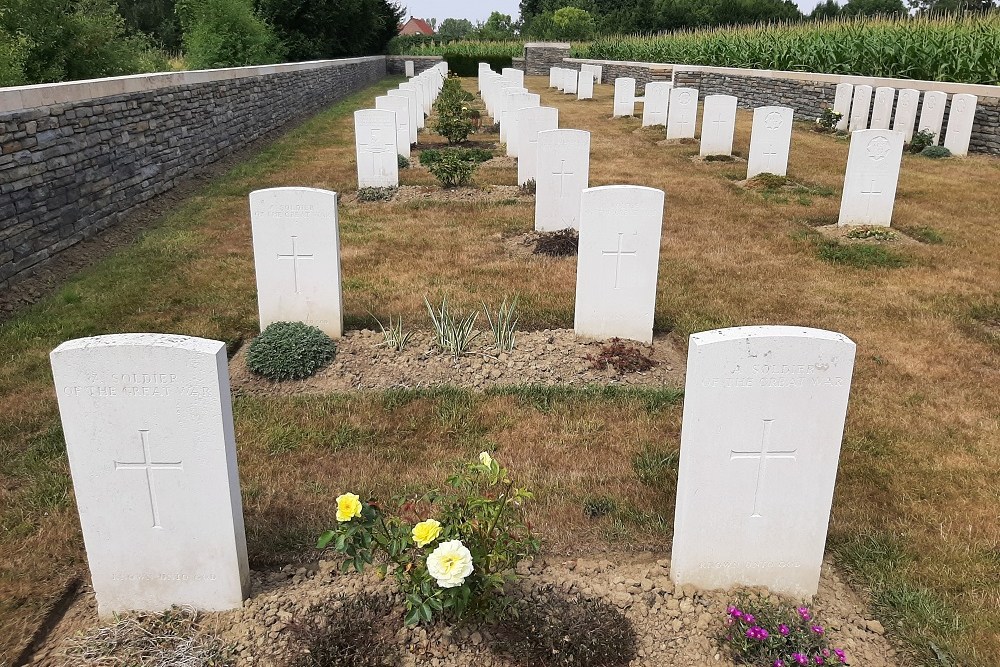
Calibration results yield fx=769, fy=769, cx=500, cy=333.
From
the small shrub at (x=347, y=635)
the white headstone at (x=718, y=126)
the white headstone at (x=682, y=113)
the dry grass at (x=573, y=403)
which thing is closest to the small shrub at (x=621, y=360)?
the dry grass at (x=573, y=403)

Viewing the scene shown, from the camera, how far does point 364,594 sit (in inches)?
120

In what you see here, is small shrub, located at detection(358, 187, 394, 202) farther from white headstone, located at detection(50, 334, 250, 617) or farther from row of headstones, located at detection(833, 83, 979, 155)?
white headstone, located at detection(50, 334, 250, 617)

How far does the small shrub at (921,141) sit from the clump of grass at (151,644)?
14.7 m

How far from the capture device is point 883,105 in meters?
15.2

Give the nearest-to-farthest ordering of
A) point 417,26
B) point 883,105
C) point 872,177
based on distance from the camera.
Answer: point 872,177
point 883,105
point 417,26

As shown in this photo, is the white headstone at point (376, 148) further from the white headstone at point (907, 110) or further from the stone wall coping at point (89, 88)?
the white headstone at point (907, 110)

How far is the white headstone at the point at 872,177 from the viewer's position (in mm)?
8656

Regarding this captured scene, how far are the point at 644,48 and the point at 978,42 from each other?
849 inches

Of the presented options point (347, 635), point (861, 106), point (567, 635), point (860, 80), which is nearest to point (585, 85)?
point (860, 80)

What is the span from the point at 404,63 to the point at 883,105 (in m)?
33.4

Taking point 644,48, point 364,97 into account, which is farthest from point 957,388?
point 644,48

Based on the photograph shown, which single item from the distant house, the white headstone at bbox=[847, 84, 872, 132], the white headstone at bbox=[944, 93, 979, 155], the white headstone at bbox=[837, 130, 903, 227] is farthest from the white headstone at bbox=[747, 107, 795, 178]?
the distant house

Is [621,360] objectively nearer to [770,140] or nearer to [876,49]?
[770,140]

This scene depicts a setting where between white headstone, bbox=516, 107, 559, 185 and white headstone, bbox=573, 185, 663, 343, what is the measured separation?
18.3 feet
